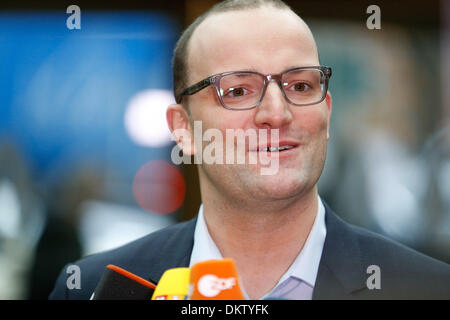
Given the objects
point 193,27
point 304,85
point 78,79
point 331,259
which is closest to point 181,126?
point 193,27

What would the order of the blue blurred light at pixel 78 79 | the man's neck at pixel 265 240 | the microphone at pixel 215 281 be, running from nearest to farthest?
the microphone at pixel 215 281 → the man's neck at pixel 265 240 → the blue blurred light at pixel 78 79

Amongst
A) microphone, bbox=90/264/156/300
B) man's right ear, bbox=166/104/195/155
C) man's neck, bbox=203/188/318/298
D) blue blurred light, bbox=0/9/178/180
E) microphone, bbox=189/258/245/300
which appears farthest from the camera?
blue blurred light, bbox=0/9/178/180

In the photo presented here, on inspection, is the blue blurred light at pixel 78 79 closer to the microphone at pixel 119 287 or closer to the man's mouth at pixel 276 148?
the man's mouth at pixel 276 148

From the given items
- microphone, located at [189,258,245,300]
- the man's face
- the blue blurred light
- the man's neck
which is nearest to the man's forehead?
the man's face

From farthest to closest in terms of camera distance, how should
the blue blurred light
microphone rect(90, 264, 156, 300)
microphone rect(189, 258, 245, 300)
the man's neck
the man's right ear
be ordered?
the blue blurred light → the man's right ear → the man's neck → microphone rect(90, 264, 156, 300) → microphone rect(189, 258, 245, 300)

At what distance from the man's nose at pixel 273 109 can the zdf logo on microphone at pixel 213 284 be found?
1.11 feet

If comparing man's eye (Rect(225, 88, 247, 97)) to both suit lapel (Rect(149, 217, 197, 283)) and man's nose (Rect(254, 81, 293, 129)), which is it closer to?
man's nose (Rect(254, 81, 293, 129))

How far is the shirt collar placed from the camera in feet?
3.51

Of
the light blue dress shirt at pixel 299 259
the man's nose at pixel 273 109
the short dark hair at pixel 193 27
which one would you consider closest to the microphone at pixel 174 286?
the light blue dress shirt at pixel 299 259

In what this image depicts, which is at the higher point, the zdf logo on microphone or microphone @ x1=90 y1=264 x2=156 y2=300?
the zdf logo on microphone

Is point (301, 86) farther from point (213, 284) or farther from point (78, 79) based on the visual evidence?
point (78, 79)

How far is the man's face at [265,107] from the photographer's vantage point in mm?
995

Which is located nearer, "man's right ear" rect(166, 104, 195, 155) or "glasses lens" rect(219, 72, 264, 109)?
"glasses lens" rect(219, 72, 264, 109)

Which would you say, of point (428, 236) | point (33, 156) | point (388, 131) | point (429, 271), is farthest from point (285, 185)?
point (33, 156)
